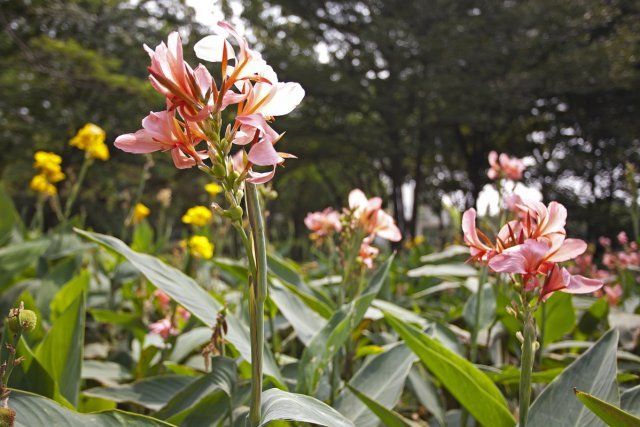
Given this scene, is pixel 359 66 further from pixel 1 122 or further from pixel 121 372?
pixel 121 372

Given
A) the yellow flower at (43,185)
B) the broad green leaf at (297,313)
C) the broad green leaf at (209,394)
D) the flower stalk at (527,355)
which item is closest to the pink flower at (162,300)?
the broad green leaf at (297,313)

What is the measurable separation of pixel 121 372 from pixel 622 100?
16.6m

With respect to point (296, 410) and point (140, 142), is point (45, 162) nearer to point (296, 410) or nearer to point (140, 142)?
point (140, 142)

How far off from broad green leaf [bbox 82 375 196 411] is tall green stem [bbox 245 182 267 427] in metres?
0.45

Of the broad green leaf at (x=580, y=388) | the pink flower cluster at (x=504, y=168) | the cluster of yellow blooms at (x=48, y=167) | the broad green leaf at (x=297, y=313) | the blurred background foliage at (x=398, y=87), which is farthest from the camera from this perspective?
the blurred background foliage at (x=398, y=87)

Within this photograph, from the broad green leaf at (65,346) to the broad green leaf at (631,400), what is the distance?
3.24 feet

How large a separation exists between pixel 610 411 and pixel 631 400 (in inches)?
10.8

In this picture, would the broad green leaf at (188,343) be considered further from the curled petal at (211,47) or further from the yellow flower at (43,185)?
the yellow flower at (43,185)

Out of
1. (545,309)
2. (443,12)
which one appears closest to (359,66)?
(443,12)

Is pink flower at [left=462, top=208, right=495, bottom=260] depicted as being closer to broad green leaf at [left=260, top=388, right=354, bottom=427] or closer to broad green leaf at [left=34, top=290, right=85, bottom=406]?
broad green leaf at [left=260, top=388, right=354, bottom=427]

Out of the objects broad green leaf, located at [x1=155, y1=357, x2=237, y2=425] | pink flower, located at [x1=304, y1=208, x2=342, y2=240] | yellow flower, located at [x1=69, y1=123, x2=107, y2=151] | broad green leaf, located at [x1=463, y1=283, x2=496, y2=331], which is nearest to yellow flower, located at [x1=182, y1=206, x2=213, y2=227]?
yellow flower, located at [x1=69, y1=123, x2=107, y2=151]

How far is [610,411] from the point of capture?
61cm

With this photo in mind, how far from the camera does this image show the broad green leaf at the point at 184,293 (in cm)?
89

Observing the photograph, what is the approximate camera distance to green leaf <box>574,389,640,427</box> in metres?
0.60
